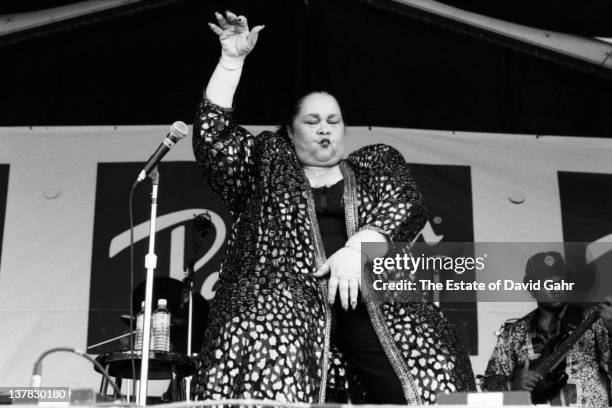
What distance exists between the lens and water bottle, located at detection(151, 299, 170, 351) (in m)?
4.51

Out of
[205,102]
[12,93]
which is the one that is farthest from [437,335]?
[12,93]

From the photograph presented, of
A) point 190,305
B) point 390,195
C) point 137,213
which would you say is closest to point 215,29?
point 390,195

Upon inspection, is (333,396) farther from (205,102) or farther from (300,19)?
(300,19)

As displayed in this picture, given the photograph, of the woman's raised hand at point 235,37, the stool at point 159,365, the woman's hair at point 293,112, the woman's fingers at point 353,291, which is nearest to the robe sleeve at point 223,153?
the woman's raised hand at point 235,37

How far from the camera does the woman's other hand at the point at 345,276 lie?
304cm

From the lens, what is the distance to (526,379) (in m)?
4.81

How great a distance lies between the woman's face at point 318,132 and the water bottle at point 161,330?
4.08 feet

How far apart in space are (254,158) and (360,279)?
69 cm

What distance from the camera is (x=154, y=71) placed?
5.70 m

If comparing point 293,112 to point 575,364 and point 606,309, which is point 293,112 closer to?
point 606,309

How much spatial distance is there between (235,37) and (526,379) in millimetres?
2329

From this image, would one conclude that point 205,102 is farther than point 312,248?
Yes

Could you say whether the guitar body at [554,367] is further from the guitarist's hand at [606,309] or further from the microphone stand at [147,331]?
the microphone stand at [147,331]

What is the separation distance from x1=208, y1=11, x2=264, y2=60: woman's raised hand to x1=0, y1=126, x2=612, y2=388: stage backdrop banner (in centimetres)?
214
